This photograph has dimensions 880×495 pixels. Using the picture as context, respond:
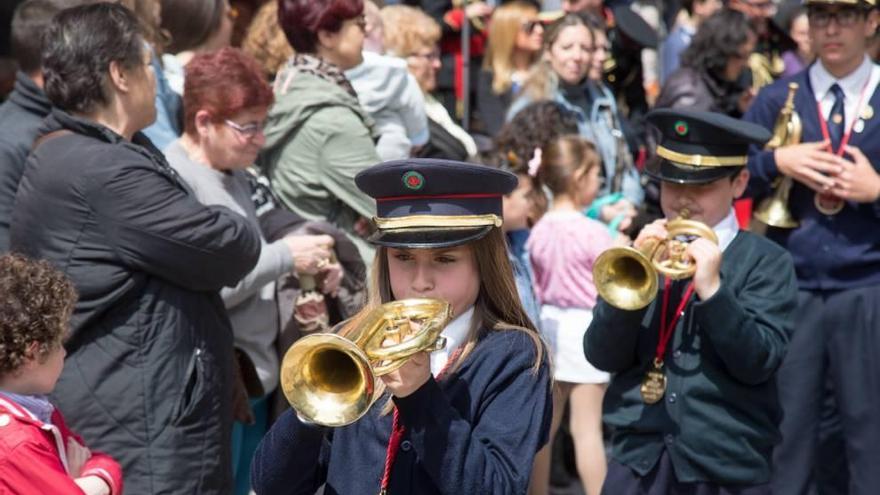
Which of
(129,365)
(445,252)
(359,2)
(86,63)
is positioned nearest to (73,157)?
(86,63)

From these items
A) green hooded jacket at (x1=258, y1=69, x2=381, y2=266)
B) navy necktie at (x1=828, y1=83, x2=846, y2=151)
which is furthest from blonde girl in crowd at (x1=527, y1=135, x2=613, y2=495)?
navy necktie at (x1=828, y1=83, x2=846, y2=151)

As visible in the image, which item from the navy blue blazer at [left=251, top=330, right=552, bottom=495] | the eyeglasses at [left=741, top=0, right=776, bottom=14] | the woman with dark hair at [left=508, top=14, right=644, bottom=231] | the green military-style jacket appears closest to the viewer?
the navy blue blazer at [left=251, top=330, right=552, bottom=495]

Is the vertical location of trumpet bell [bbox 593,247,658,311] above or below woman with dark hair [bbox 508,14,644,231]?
above

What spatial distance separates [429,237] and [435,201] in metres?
0.10

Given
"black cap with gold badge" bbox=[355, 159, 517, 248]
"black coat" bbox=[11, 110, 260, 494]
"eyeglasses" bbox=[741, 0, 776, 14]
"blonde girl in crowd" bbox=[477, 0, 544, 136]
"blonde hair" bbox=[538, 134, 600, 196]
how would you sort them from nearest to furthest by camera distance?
"black cap with gold badge" bbox=[355, 159, 517, 248]
"black coat" bbox=[11, 110, 260, 494]
"blonde hair" bbox=[538, 134, 600, 196]
"blonde girl in crowd" bbox=[477, 0, 544, 136]
"eyeglasses" bbox=[741, 0, 776, 14]

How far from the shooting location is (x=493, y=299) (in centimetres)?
336

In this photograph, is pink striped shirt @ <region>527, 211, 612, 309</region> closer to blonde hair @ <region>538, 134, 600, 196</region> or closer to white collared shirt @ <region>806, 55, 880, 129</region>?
blonde hair @ <region>538, 134, 600, 196</region>

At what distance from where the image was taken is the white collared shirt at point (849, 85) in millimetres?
5695

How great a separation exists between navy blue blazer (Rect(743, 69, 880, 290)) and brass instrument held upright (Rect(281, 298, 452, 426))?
3000mm

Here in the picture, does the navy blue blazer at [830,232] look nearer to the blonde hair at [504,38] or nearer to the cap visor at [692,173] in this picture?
the cap visor at [692,173]

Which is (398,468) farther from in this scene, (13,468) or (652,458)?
(652,458)

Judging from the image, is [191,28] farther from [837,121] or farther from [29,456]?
[29,456]

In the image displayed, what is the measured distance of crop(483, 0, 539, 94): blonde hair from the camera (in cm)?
883

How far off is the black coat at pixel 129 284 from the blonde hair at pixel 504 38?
180 inches
